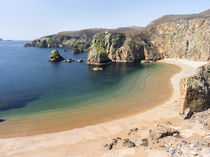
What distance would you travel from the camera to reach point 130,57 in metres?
80.2

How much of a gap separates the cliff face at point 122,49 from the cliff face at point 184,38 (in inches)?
241

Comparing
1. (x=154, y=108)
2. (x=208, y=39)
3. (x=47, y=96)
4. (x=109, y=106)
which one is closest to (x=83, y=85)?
(x=47, y=96)

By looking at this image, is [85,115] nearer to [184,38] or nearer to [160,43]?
[184,38]

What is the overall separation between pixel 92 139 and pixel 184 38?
79.9 m

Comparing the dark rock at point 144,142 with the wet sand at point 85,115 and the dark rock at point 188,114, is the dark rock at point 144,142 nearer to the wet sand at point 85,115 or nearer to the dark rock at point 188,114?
the wet sand at point 85,115

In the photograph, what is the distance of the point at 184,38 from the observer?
7606cm

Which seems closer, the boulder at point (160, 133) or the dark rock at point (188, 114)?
the boulder at point (160, 133)

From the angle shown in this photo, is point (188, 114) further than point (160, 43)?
No

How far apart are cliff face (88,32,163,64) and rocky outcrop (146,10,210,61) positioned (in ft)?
20.0

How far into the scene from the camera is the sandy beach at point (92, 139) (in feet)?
47.4

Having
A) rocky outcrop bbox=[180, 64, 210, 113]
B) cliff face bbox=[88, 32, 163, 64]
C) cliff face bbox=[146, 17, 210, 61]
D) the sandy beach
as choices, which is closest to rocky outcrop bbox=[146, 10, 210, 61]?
cliff face bbox=[146, 17, 210, 61]

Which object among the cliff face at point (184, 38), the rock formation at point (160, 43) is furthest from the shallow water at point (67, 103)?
the rock formation at point (160, 43)

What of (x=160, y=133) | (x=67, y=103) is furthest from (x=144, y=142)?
(x=67, y=103)

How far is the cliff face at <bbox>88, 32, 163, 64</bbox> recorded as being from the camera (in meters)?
77.0
